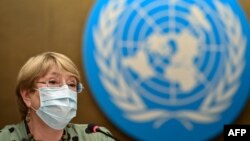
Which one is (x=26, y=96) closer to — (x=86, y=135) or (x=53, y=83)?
(x=53, y=83)

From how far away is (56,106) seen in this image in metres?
1.99

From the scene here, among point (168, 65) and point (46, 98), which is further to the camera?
point (168, 65)

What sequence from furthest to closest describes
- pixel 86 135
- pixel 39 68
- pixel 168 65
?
pixel 168 65
pixel 86 135
pixel 39 68

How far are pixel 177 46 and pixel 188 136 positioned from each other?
2.11 ft

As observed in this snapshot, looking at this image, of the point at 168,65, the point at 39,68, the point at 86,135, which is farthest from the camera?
the point at 168,65

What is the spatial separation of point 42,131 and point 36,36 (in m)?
1.08

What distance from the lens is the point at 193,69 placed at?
9.37 ft

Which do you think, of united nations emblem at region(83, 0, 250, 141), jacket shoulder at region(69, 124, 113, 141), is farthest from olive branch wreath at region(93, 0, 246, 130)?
jacket shoulder at region(69, 124, 113, 141)

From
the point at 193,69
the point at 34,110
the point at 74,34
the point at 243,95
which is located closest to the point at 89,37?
the point at 74,34

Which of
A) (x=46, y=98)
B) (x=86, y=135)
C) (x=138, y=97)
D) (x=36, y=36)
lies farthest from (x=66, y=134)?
(x=36, y=36)

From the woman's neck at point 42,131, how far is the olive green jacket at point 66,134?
0.04m

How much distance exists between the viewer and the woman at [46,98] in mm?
1925

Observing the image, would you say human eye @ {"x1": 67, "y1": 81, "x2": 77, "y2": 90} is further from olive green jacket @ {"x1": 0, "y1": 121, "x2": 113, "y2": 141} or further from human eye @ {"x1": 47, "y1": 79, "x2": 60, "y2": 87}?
olive green jacket @ {"x1": 0, "y1": 121, "x2": 113, "y2": 141}

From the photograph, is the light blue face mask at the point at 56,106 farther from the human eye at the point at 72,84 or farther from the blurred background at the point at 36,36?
the blurred background at the point at 36,36
